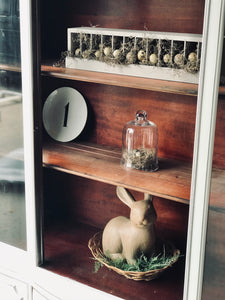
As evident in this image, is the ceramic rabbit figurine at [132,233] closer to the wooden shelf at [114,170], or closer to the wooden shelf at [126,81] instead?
the wooden shelf at [114,170]

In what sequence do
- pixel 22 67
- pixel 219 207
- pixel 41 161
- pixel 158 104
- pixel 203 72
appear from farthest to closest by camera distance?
pixel 158 104 → pixel 41 161 → pixel 22 67 → pixel 219 207 → pixel 203 72

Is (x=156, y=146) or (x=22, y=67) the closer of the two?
(x=22, y=67)

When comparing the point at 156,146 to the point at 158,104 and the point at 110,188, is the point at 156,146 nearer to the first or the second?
the point at 158,104

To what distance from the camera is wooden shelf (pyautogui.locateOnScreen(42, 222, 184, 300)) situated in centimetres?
206

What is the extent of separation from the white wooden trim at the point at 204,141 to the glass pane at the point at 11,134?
2.81 feet

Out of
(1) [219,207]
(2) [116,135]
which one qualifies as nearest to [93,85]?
(2) [116,135]

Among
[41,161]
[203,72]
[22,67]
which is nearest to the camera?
[203,72]

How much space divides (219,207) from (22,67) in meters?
1.03

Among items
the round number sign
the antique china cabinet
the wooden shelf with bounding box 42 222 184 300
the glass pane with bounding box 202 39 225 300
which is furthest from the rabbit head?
the round number sign

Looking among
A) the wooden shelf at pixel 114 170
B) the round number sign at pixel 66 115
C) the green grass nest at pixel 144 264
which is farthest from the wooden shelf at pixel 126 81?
the green grass nest at pixel 144 264

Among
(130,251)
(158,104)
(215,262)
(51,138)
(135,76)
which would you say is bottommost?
(130,251)

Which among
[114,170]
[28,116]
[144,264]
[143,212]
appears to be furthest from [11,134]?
[144,264]

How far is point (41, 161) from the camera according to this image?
2072 millimetres

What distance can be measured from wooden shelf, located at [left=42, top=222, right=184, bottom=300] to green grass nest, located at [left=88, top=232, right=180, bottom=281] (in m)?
0.04
